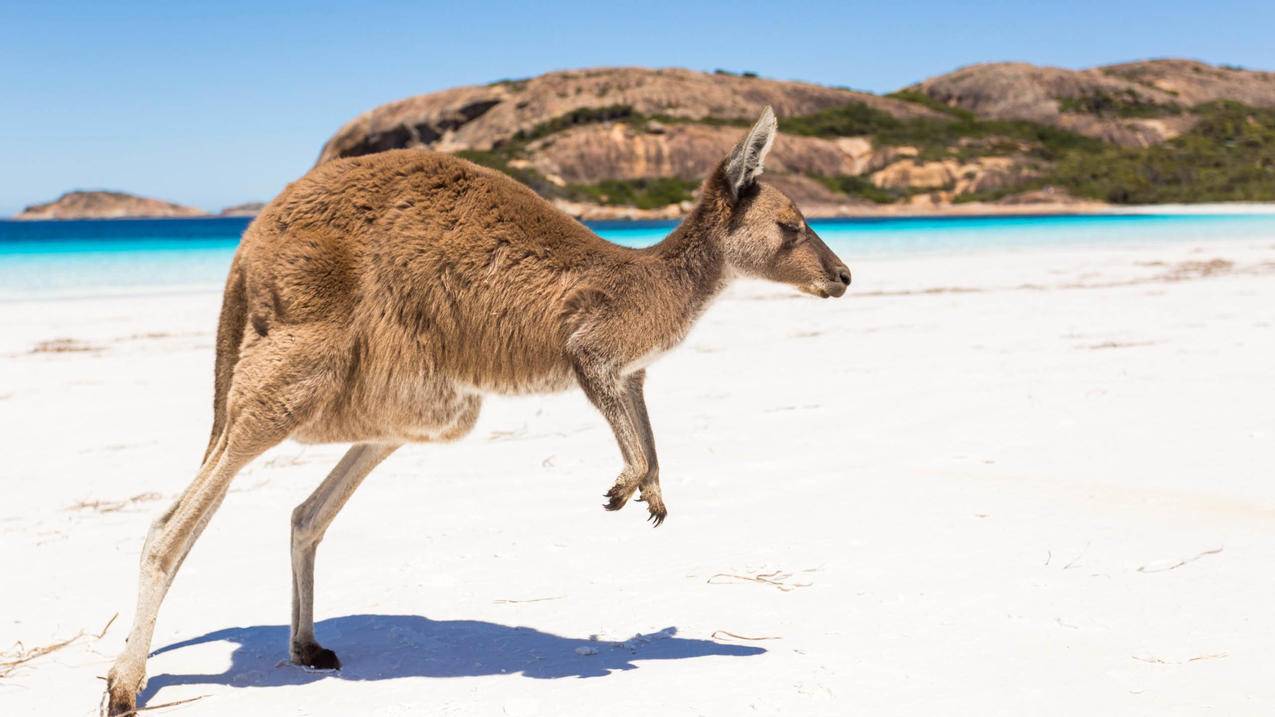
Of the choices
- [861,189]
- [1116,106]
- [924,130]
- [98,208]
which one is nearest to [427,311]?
[861,189]

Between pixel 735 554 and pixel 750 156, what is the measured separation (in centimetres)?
194

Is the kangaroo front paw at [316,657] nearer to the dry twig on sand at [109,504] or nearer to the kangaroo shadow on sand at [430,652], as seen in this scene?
the kangaroo shadow on sand at [430,652]

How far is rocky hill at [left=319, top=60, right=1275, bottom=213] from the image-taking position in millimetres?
77250

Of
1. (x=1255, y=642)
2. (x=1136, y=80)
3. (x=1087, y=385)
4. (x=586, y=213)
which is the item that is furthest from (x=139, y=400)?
(x=1136, y=80)

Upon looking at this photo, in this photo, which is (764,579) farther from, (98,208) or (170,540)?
(98,208)

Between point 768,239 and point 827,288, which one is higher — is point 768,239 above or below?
above

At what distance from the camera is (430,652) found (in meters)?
4.13

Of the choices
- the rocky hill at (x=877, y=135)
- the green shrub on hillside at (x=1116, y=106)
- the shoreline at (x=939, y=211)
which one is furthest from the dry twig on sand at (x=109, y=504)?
the green shrub on hillside at (x=1116, y=106)

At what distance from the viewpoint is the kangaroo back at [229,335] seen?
12.8 feet

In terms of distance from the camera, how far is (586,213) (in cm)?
7175

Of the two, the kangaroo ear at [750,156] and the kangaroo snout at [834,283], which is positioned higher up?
the kangaroo ear at [750,156]

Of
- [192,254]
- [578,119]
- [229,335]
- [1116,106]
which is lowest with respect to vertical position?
[192,254]

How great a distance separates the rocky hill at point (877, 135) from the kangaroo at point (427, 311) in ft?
220

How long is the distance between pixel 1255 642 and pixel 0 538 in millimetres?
5703
